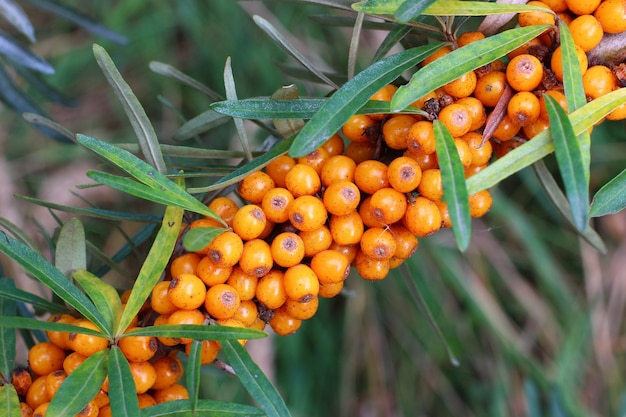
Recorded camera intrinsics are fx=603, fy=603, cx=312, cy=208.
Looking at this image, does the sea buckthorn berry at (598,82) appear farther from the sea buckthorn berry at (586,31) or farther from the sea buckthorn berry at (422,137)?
the sea buckthorn berry at (422,137)

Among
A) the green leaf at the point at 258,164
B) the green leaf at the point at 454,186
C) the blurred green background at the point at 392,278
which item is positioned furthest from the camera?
the blurred green background at the point at 392,278

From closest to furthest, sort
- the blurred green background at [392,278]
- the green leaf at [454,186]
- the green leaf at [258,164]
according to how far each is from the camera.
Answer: the green leaf at [454,186]
the green leaf at [258,164]
the blurred green background at [392,278]

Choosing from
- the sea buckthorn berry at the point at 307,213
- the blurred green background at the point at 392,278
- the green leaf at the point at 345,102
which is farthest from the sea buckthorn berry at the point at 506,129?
the blurred green background at the point at 392,278

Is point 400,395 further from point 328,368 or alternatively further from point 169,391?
point 169,391

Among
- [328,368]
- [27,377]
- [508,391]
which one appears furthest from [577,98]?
[328,368]

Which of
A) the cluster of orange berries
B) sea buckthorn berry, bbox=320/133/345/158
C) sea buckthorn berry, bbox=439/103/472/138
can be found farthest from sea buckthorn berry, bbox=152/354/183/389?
sea buckthorn berry, bbox=439/103/472/138

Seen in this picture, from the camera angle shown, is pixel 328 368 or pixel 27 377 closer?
pixel 27 377
